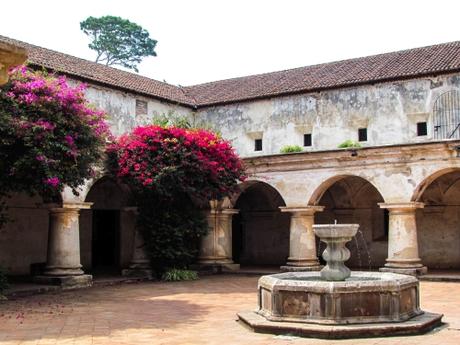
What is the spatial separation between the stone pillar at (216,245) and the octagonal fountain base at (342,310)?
11928mm

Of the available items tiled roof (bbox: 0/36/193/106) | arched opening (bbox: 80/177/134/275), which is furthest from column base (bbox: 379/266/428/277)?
tiled roof (bbox: 0/36/193/106)

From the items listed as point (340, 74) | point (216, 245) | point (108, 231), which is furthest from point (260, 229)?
point (340, 74)

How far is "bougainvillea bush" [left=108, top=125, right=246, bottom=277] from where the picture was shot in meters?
17.8

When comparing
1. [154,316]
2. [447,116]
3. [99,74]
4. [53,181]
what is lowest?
[154,316]

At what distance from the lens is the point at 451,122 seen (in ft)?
71.3

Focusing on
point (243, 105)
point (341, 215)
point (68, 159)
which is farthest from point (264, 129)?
point (68, 159)

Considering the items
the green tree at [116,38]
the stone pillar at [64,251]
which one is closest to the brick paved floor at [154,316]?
the stone pillar at [64,251]

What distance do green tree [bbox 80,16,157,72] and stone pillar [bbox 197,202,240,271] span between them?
97.6 feet

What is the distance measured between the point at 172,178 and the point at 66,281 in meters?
4.01

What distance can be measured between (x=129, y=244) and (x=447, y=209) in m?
11.8

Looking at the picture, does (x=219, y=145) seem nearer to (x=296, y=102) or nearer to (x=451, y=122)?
(x=296, y=102)

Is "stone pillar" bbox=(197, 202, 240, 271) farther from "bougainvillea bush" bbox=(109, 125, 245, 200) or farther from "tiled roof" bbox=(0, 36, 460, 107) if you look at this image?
A: "tiled roof" bbox=(0, 36, 460, 107)

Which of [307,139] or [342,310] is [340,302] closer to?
[342,310]

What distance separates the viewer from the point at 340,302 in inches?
359
